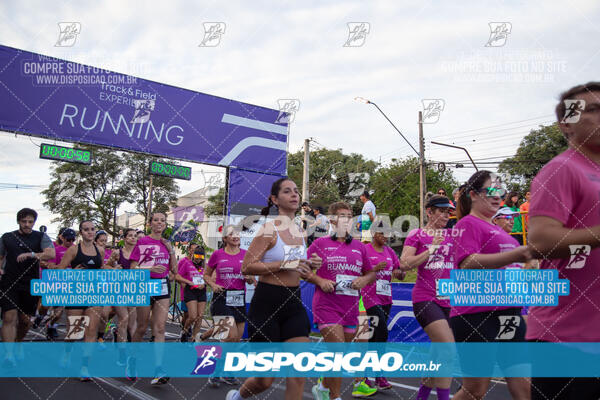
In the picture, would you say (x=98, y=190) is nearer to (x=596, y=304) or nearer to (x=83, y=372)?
(x=83, y=372)

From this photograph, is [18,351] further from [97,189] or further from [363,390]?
[97,189]

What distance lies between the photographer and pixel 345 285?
5414 millimetres

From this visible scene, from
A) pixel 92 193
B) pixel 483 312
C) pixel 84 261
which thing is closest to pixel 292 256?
pixel 483 312

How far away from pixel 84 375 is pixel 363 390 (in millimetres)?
4010

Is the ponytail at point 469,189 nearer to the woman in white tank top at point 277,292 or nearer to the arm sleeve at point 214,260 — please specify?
the woman in white tank top at point 277,292

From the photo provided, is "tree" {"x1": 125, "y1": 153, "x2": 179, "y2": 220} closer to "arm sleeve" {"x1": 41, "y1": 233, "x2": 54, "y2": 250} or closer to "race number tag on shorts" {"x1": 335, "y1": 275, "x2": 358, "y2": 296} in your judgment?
"arm sleeve" {"x1": 41, "y1": 233, "x2": 54, "y2": 250}

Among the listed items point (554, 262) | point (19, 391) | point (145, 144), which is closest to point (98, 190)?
point (145, 144)

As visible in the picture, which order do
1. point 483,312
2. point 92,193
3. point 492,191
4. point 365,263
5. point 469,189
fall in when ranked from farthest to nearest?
point 92,193
point 365,263
point 469,189
point 492,191
point 483,312

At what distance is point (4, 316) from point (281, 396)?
13.9 feet

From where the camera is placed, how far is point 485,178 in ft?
12.3

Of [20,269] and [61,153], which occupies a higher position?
[61,153]

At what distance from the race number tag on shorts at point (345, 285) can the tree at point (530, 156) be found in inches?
877

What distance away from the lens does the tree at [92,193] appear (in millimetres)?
32469

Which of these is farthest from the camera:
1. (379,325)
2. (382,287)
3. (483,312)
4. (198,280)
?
(198,280)
